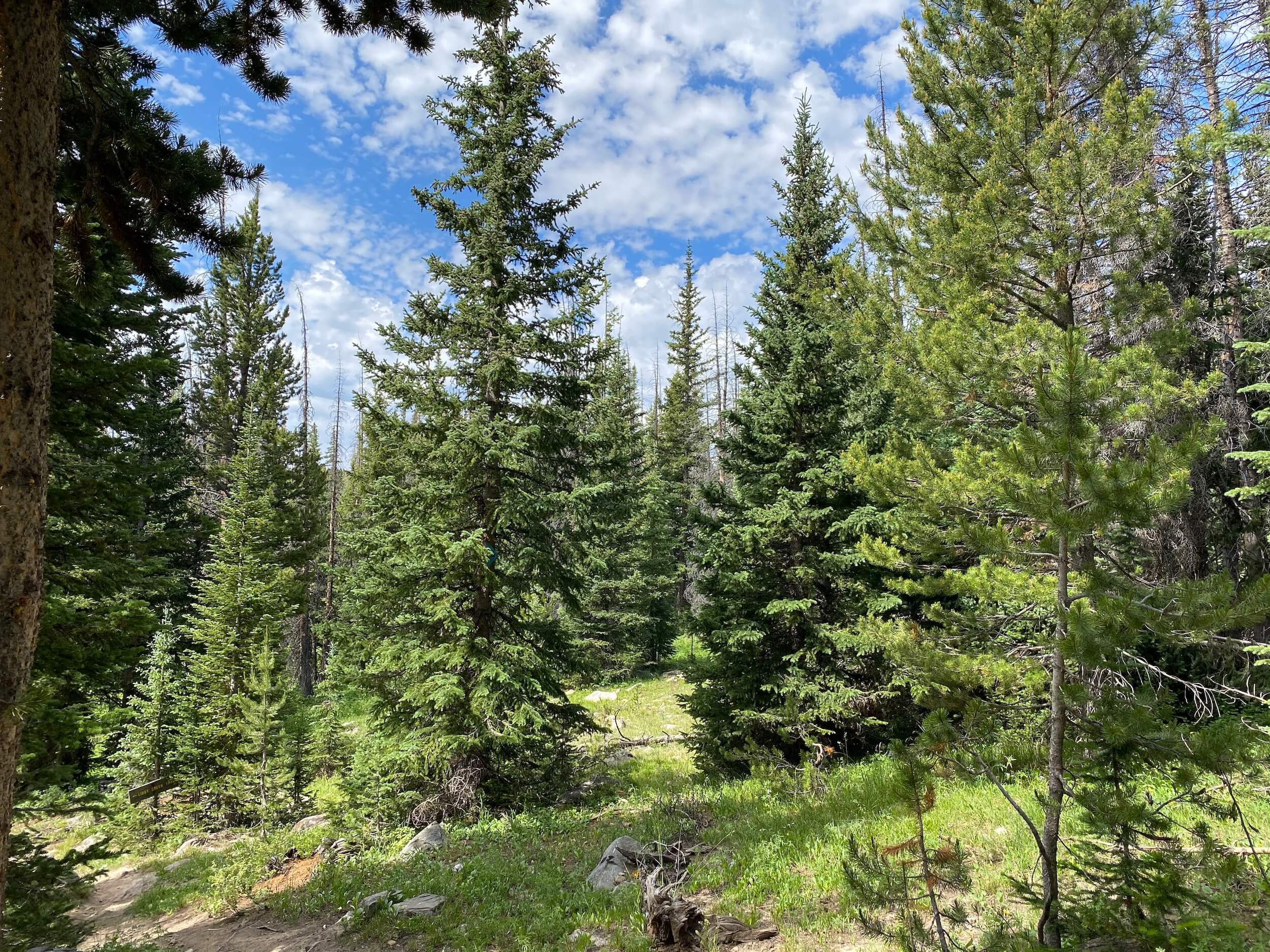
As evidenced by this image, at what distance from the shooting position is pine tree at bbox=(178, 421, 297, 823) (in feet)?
44.0

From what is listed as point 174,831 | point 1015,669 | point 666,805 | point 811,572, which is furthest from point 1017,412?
point 174,831

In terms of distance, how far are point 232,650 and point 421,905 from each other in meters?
10.5

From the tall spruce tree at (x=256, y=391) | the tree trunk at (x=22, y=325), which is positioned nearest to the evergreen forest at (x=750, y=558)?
the tree trunk at (x=22, y=325)

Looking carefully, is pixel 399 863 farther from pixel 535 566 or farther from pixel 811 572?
pixel 811 572

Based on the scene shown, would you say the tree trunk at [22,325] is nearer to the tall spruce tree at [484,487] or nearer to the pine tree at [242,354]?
the tall spruce tree at [484,487]

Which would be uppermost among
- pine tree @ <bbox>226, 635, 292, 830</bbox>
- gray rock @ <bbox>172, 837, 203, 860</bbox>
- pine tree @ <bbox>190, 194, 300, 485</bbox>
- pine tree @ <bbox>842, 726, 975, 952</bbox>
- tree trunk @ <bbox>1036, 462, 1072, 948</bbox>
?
pine tree @ <bbox>190, 194, 300, 485</bbox>

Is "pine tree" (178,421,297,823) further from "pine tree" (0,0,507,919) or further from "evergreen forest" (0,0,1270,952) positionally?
"pine tree" (0,0,507,919)

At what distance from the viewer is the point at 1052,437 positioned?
3.56 m

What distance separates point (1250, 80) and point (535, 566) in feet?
43.2

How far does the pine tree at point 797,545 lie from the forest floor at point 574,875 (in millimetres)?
1119

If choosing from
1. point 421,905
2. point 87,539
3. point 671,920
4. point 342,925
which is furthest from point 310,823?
point 671,920

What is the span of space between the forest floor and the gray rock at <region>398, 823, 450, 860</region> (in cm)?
18

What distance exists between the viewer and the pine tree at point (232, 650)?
13.4m

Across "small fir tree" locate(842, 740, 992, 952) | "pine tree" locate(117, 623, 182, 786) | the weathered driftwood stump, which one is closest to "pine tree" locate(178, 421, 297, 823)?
"pine tree" locate(117, 623, 182, 786)
